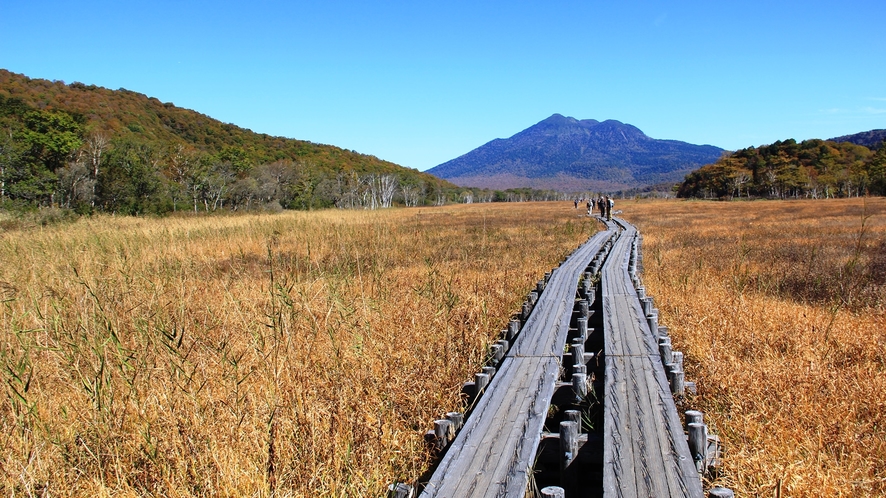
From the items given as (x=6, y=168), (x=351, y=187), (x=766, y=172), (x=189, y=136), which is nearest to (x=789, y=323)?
(x=6, y=168)

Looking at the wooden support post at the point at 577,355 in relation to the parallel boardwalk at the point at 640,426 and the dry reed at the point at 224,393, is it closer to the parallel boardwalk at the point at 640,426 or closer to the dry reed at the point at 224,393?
the parallel boardwalk at the point at 640,426

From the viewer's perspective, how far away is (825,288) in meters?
6.32

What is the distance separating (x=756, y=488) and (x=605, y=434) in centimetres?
62

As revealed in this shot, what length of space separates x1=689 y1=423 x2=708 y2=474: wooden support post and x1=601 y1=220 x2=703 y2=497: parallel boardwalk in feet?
0.14

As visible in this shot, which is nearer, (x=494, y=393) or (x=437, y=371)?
(x=494, y=393)

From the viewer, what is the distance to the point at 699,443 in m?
2.20

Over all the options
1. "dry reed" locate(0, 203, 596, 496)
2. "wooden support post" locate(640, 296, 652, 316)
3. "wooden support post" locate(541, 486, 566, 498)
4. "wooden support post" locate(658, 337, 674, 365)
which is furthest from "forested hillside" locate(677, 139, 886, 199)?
"wooden support post" locate(541, 486, 566, 498)

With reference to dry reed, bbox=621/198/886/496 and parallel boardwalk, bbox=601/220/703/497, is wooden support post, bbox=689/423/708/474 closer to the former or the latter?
parallel boardwalk, bbox=601/220/703/497

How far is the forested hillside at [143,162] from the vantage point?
3122 cm

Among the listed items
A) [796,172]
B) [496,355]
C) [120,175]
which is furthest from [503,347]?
[796,172]

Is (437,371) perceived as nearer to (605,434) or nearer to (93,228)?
(605,434)

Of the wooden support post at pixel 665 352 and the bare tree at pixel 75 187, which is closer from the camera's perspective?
the wooden support post at pixel 665 352


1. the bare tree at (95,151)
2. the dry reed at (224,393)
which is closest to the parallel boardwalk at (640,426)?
the dry reed at (224,393)

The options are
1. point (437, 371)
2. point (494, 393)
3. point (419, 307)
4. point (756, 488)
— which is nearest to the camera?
point (756, 488)
